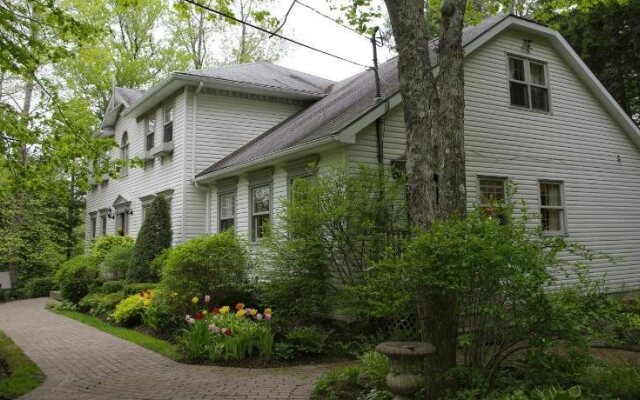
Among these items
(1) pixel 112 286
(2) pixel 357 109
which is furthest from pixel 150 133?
(2) pixel 357 109

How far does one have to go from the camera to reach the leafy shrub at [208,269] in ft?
33.6

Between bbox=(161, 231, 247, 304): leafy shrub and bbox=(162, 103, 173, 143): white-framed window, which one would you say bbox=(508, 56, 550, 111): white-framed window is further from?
bbox=(162, 103, 173, 143): white-framed window

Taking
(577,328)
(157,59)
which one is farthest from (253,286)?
(157,59)

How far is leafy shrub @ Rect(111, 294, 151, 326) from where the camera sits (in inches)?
456

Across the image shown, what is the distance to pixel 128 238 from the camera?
17.9 metres

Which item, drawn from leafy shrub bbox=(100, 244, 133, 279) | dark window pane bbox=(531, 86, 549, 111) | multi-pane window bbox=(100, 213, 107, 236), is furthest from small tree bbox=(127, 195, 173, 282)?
dark window pane bbox=(531, 86, 549, 111)

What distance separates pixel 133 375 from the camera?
287 inches

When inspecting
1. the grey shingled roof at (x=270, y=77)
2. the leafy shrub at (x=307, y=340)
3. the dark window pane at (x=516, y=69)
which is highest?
the grey shingled roof at (x=270, y=77)

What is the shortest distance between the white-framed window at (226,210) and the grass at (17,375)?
6234mm

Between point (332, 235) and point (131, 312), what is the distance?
220 inches

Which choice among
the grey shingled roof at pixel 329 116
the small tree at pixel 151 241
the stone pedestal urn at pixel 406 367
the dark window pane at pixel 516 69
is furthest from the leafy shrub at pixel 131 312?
the dark window pane at pixel 516 69

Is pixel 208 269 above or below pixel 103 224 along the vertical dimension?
below

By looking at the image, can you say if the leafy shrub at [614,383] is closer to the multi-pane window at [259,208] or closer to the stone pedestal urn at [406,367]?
the stone pedestal urn at [406,367]

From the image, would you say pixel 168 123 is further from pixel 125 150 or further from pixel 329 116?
pixel 329 116
